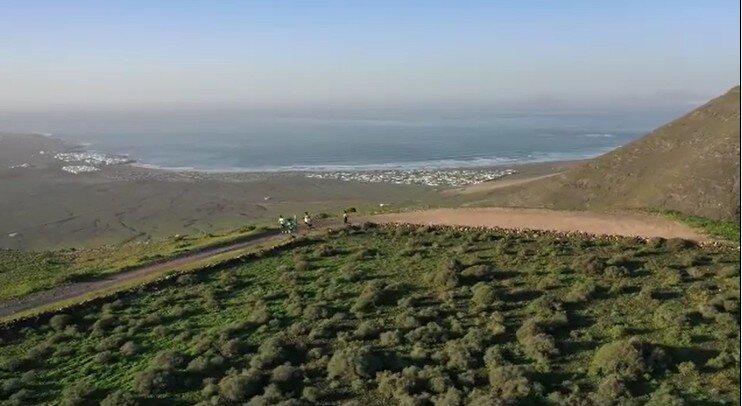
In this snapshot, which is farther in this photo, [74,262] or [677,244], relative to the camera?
[74,262]

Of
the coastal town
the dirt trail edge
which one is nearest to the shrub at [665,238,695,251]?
the dirt trail edge

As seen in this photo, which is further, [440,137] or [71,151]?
[440,137]

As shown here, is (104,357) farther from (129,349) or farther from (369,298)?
(369,298)

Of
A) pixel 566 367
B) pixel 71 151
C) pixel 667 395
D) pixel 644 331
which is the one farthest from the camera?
pixel 71 151

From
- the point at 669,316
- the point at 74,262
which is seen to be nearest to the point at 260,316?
the point at 669,316

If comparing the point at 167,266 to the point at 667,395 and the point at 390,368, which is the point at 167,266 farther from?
the point at 667,395

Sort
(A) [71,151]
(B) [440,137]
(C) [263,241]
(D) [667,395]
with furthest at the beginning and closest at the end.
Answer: (B) [440,137] → (A) [71,151] → (C) [263,241] → (D) [667,395]

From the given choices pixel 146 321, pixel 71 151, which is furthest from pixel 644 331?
pixel 71 151
